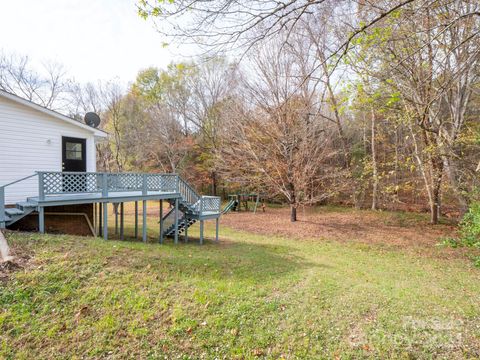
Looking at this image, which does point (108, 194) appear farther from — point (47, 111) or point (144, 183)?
point (47, 111)

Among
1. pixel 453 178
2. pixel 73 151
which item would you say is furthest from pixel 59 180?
pixel 453 178

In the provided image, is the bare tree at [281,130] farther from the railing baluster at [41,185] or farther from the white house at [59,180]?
the railing baluster at [41,185]

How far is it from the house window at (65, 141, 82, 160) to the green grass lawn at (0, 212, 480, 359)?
4875mm

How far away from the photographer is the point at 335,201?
21.0 metres

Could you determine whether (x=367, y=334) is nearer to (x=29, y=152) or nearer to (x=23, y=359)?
(x=23, y=359)

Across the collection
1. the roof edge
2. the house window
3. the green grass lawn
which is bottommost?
the green grass lawn

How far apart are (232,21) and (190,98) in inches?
954

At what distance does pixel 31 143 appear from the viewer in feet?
28.8

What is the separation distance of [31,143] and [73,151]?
145 cm

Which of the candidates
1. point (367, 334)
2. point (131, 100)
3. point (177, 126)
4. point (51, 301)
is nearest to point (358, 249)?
point (367, 334)

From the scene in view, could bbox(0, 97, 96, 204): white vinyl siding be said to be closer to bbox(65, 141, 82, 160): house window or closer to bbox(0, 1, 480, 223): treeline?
bbox(65, 141, 82, 160): house window

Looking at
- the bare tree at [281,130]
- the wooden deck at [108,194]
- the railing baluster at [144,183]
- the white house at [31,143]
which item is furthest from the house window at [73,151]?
the bare tree at [281,130]

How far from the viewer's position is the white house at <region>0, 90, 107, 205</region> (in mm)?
8219

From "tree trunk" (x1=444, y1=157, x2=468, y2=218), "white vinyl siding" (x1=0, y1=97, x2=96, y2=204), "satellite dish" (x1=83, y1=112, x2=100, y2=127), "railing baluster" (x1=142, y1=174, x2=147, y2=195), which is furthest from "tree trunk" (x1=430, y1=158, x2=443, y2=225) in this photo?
"white vinyl siding" (x1=0, y1=97, x2=96, y2=204)
